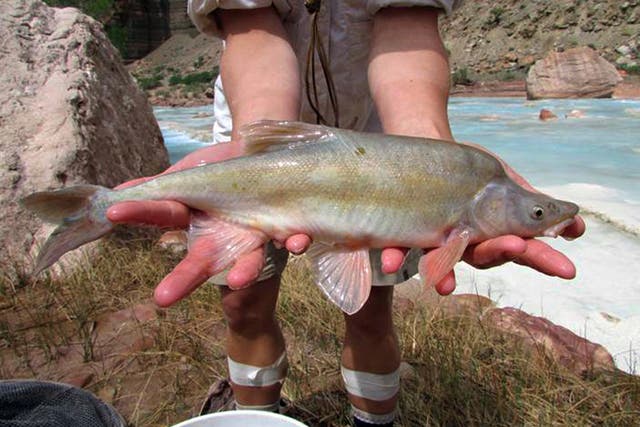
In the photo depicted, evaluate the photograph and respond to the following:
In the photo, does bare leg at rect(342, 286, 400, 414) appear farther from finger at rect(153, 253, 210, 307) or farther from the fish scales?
finger at rect(153, 253, 210, 307)

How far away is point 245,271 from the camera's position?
5.06ft

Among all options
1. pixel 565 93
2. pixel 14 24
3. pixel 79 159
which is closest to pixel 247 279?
pixel 79 159

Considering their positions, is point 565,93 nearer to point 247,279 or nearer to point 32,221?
point 32,221

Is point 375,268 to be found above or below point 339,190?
below

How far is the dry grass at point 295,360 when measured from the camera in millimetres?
2428

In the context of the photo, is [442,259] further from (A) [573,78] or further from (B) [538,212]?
(A) [573,78]

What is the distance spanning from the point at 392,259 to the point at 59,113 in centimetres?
348

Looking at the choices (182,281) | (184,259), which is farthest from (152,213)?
(182,281)

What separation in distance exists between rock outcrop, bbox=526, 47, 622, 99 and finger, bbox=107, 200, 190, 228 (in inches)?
785

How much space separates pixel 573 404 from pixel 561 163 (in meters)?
6.54

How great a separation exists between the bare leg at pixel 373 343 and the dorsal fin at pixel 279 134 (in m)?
0.64

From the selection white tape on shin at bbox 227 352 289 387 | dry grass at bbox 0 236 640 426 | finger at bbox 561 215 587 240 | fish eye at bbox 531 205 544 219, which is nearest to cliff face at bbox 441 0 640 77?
dry grass at bbox 0 236 640 426

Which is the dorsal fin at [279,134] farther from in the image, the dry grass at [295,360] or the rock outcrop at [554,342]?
the rock outcrop at [554,342]

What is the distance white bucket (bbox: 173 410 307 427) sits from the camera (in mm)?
1679
